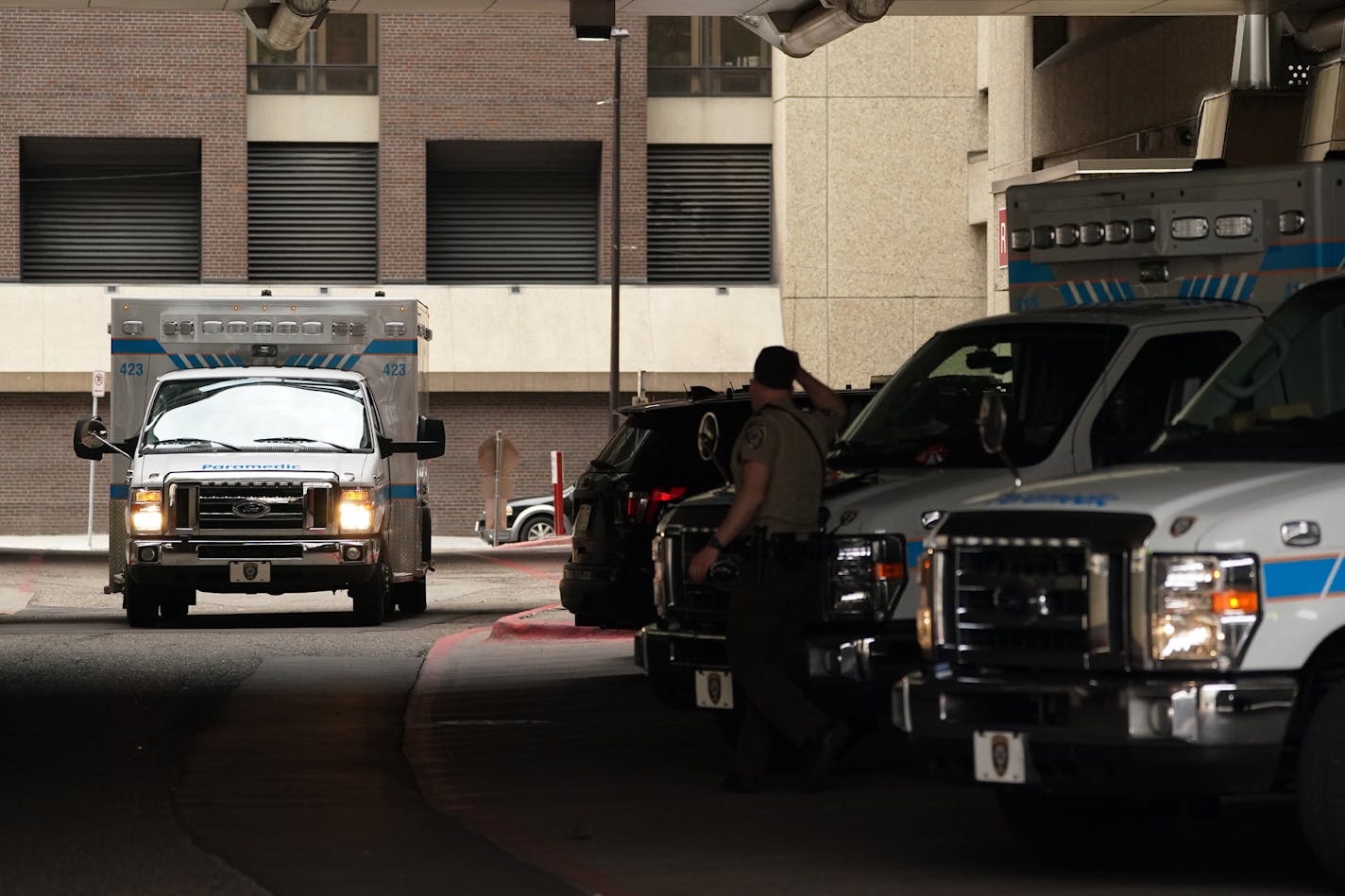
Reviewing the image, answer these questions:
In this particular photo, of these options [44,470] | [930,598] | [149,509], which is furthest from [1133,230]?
[44,470]

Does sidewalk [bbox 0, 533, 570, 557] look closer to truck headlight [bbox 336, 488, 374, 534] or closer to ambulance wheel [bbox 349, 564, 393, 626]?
ambulance wheel [bbox 349, 564, 393, 626]

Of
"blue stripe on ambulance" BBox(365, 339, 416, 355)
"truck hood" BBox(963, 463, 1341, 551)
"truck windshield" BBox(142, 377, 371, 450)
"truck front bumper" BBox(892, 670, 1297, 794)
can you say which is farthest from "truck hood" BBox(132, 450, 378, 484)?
"truck front bumper" BBox(892, 670, 1297, 794)

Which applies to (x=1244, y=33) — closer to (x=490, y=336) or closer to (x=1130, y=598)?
(x=1130, y=598)

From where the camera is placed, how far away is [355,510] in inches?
834

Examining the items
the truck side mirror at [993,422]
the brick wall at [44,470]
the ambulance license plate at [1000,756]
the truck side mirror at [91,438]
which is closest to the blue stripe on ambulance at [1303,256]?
the truck side mirror at [993,422]

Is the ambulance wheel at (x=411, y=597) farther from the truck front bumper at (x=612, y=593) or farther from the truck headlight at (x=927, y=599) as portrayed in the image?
the truck headlight at (x=927, y=599)

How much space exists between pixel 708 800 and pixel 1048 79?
54.4ft

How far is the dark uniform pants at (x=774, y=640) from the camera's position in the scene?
10562 millimetres

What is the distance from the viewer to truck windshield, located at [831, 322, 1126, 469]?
11133 mm

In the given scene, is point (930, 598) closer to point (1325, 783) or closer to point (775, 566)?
point (1325, 783)

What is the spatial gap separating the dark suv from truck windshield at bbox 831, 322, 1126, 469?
10.5 ft

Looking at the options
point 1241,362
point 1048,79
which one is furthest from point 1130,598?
point 1048,79

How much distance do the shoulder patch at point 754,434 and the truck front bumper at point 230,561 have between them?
10.8 meters

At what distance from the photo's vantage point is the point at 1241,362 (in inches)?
370
